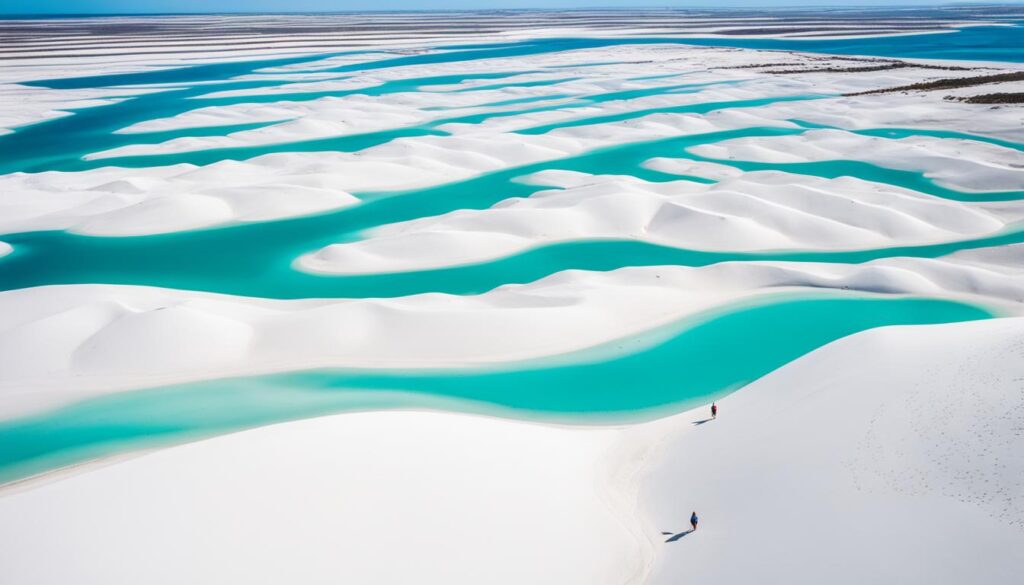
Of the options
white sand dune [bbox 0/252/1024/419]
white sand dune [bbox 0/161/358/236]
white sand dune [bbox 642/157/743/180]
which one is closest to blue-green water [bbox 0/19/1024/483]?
white sand dune [bbox 0/252/1024/419]

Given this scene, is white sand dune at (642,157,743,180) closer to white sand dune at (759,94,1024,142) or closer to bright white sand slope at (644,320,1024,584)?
white sand dune at (759,94,1024,142)

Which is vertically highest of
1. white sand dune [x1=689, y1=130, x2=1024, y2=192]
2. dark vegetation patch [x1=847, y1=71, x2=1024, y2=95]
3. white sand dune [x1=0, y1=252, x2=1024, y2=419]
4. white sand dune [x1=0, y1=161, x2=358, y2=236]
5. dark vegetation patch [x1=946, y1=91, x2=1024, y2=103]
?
white sand dune [x1=0, y1=161, x2=358, y2=236]

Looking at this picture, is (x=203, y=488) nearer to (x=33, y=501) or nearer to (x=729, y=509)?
(x=33, y=501)

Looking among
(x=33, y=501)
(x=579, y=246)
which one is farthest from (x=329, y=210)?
(x=33, y=501)

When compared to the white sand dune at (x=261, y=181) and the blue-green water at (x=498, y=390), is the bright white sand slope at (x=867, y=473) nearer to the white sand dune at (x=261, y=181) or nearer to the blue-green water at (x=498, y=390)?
the blue-green water at (x=498, y=390)

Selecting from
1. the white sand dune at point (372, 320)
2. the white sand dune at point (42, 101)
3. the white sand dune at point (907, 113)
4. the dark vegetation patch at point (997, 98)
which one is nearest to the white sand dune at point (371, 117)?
the white sand dune at point (907, 113)

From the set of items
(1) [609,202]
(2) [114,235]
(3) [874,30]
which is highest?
(2) [114,235]
